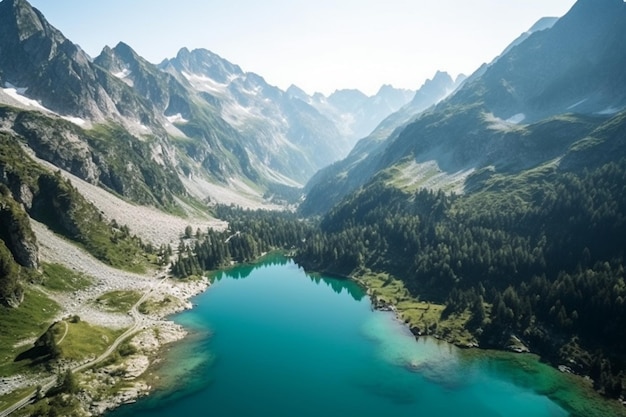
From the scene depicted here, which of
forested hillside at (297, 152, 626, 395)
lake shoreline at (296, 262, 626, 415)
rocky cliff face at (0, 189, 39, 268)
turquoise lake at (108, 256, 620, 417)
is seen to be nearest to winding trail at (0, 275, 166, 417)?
turquoise lake at (108, 256, 620, 417)

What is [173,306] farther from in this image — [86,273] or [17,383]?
[17,383]

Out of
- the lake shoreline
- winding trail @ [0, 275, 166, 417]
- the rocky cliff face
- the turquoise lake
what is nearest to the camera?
winding trail @ [0, 275, 166, 417]

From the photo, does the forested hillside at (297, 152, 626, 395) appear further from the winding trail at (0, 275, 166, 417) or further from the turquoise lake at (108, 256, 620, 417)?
the winding trail at (0, 275, 166, 417)

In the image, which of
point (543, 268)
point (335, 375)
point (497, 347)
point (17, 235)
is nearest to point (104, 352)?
point (17, 235)

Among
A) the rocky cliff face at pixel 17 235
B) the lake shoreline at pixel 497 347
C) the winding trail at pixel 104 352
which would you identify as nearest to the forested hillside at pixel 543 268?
the lake shoreline at pixel 497 347

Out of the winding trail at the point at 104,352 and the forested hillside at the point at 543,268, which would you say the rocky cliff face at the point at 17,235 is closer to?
the winding trail at the point at 104,352

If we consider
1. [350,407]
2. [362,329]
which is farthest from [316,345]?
[350,407]
